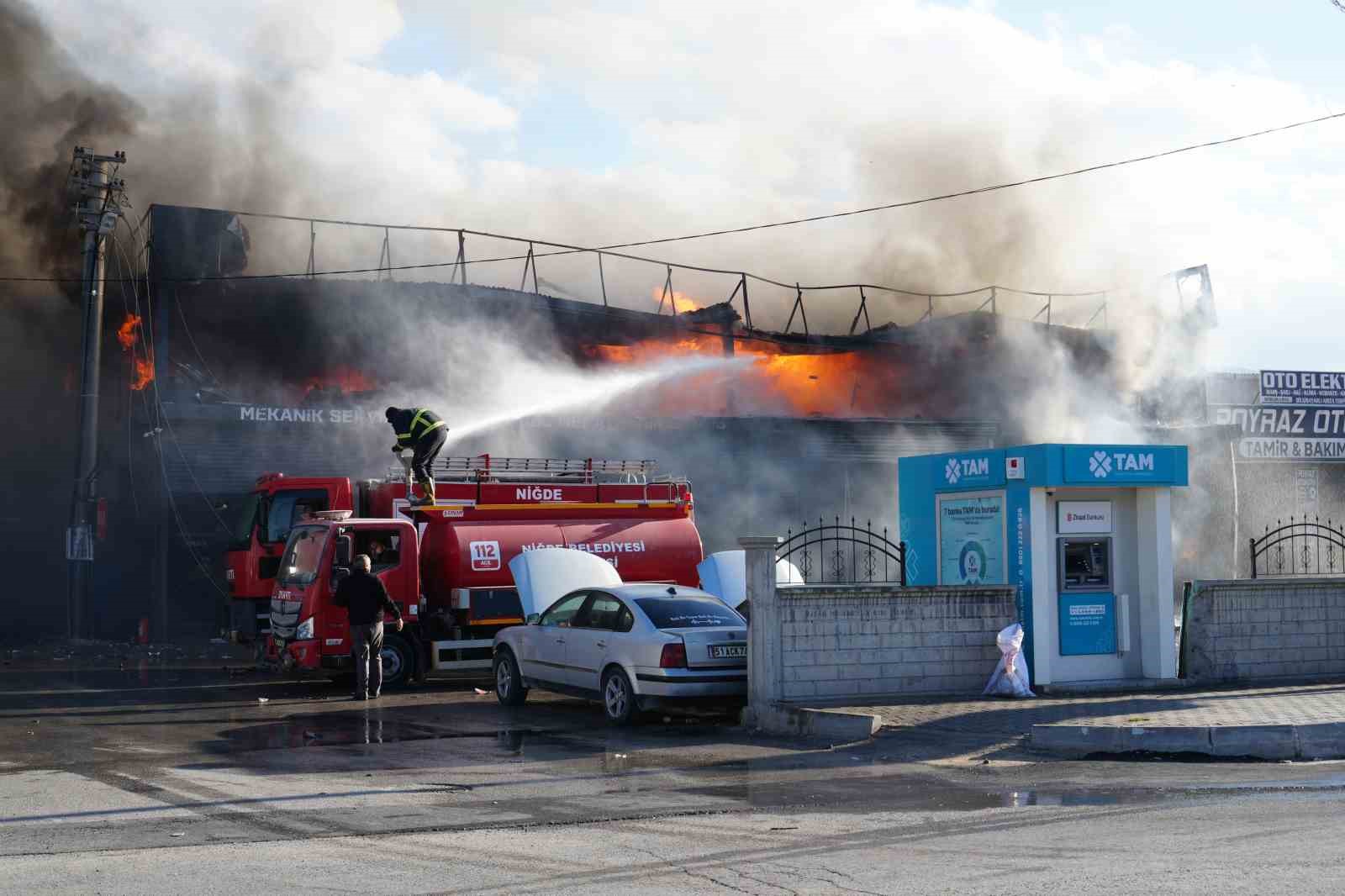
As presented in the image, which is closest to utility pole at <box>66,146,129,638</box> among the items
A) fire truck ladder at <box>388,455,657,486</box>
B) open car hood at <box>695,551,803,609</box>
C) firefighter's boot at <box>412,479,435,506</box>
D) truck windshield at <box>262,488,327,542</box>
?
truck windshield at <box>262,488,327,542</box>

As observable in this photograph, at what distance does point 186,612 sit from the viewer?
27.6 m

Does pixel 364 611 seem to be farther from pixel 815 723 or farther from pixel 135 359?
pixel 135 359

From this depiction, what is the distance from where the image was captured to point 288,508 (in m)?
20.0

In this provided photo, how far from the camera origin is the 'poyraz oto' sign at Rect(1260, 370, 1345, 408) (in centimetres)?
3956

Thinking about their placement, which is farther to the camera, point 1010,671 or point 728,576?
point 728,576

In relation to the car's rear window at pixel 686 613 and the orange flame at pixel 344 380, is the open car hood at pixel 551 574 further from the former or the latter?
the orange flame at pixel 344 380

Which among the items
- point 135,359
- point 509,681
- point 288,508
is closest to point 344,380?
point 135,359

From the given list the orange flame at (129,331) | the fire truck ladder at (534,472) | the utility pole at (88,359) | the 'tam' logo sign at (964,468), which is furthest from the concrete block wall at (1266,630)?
the orange flame at (129,331)

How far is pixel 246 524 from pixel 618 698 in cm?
859

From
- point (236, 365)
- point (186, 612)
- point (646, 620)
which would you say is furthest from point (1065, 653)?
point (236, 365)

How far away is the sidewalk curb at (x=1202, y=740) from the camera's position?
11320mm

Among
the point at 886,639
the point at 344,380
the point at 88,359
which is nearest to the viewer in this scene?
the point at 886,639

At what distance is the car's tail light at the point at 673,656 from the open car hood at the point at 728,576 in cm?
474

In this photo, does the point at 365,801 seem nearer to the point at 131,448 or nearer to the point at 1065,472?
the point at 1065,472
